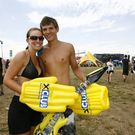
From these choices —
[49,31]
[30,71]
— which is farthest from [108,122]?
[49,31]

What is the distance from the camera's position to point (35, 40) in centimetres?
141

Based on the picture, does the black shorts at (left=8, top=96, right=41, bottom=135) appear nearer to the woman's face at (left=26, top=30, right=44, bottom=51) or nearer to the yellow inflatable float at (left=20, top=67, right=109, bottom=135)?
the yellow inflatable float at (left=20, top=67, right=109, bottom=135)

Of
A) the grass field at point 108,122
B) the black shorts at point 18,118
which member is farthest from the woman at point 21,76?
the grass field at point 108,122

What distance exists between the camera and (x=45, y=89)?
4.16 ft

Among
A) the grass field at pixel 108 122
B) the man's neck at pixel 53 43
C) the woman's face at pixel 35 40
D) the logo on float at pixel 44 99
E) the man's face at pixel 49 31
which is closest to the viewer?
the logo on float at pixel 44 99

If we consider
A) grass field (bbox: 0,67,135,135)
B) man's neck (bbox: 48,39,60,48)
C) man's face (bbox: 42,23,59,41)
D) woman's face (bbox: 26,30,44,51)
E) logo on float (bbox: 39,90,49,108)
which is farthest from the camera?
grass field (bbox: 0,67,135,135)

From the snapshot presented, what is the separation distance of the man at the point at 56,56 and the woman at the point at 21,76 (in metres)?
0.17

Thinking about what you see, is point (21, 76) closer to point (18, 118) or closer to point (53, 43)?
point (18, 118)

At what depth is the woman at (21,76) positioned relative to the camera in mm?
1268

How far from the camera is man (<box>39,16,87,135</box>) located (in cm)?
153

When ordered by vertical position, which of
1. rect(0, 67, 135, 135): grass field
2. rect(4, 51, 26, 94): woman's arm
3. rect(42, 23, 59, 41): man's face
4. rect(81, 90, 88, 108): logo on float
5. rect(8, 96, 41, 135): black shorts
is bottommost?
rect(0, 67, 135, 135): grass field

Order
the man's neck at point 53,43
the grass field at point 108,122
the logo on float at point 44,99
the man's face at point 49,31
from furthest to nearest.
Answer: the grass field at point 108,122
the man's neck at point 53,43
the man's face at point 49,31
the logo on float at point 44,99

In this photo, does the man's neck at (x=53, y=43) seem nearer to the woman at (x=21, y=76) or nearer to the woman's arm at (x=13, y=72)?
the woman at (x=21, y=76)

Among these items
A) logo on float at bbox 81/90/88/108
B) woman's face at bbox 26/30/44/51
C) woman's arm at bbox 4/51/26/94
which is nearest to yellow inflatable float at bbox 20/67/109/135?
logo on float at bbox 81/90/88/108
